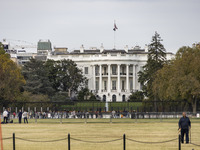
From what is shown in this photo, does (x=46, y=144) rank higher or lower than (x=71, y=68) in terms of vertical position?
lower

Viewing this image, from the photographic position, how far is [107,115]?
9250cm

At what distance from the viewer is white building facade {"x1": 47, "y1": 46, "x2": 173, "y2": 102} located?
161 meters

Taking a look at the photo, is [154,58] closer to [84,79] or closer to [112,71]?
[84,79]

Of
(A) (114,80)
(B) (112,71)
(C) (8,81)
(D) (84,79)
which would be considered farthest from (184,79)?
(B) (112,71)

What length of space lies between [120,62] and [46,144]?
412 ft

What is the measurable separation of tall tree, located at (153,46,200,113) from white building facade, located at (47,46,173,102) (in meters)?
64.0

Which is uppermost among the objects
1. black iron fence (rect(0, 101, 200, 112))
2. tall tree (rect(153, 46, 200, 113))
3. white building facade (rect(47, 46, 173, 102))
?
white building facade (rect(47, 46, 173, 102))

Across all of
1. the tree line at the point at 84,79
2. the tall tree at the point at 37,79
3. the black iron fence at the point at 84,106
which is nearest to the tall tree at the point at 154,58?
the tree line at the point at 84,79

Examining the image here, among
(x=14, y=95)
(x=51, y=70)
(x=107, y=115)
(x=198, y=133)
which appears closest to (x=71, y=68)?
(x=51, y=70)

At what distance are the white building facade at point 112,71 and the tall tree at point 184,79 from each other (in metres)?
64.0

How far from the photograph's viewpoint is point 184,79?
8838 cm

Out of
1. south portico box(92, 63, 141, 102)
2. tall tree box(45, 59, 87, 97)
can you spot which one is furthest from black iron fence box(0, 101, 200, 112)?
south portico box(92, 63, 141, 102)

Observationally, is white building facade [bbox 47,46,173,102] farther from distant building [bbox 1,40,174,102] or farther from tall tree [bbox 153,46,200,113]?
tall tree [bbox 153,46,200,113]

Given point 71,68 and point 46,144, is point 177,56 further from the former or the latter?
point 46,144
